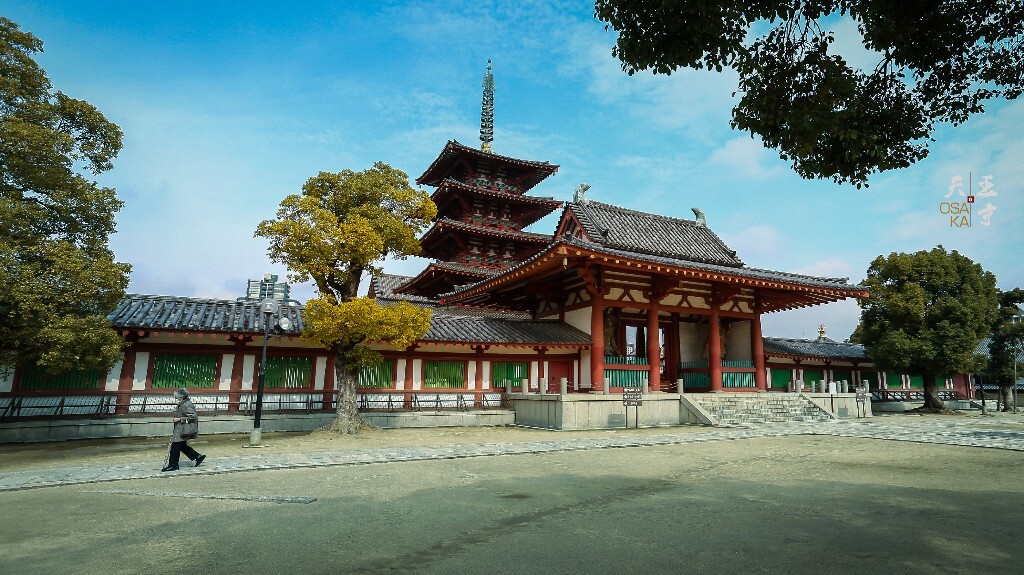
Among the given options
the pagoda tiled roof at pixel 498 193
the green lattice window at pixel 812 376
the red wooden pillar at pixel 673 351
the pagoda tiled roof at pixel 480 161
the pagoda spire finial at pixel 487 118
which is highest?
the pagoda spire finial at pixel 487 118

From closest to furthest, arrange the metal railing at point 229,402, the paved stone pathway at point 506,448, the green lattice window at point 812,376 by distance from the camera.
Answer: the paved stone pathway at point 506,448 < the metal railing at point 229,402 < the green lattice window at point 812,376

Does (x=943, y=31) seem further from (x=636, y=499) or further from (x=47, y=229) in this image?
(x=47, y=229)

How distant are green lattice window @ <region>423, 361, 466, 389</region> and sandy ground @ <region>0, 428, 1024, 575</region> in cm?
979

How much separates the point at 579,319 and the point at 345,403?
30.5 ft

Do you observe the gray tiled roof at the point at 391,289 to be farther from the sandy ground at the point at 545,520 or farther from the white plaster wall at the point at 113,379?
the sandy ground at the point at 545,520

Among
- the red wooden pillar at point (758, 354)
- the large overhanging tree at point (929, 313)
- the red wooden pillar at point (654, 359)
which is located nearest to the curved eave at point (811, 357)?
the large overhanging tree at point (929, 313)

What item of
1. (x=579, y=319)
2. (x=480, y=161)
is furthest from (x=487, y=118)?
(x=579, y=319)

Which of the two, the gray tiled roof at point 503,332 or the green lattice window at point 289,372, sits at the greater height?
the gray tiled roof at point 503,332

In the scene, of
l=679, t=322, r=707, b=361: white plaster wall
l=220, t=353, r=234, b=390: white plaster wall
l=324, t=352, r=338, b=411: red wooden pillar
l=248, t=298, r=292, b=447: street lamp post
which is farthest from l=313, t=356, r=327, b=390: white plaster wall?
l=679, t=322, r=707, b=361: white plaster wall

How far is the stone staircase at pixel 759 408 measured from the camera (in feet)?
59.2

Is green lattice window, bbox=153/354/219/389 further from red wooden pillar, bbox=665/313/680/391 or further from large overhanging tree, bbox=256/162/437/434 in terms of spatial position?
red wooden pillar, bbox=665/313/680/391

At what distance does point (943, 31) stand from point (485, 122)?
106ft

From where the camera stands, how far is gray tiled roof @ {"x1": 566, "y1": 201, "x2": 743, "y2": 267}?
21891mm

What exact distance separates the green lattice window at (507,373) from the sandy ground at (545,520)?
10888mm
